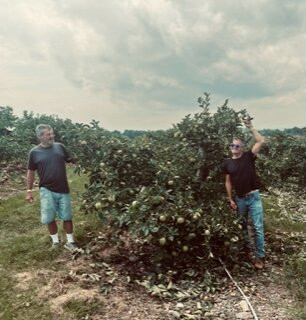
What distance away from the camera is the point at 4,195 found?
450 inches

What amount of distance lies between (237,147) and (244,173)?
392 millimetres

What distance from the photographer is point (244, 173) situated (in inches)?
251

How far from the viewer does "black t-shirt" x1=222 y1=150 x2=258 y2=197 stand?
639 centimetres

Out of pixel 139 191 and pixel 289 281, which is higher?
pixel 139 191

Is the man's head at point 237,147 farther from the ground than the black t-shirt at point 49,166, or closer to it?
farther from the ground

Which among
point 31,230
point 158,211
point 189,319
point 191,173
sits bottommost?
point 189,319

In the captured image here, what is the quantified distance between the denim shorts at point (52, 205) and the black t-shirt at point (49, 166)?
0.27 ft

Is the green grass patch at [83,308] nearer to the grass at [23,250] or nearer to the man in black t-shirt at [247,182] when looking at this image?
the grass at [23,250]

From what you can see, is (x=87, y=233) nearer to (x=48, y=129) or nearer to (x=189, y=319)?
→ (x=48, y=129)

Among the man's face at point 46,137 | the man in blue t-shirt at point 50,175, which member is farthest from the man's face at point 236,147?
the man's face at point 46,137

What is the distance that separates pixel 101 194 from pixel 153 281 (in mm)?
1403

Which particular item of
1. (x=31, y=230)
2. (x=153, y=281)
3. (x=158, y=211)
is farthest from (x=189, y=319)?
(x=31, y=230)

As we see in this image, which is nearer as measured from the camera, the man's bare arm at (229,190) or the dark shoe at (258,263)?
the dark shoe at (258,263)

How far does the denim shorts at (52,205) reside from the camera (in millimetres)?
6747
